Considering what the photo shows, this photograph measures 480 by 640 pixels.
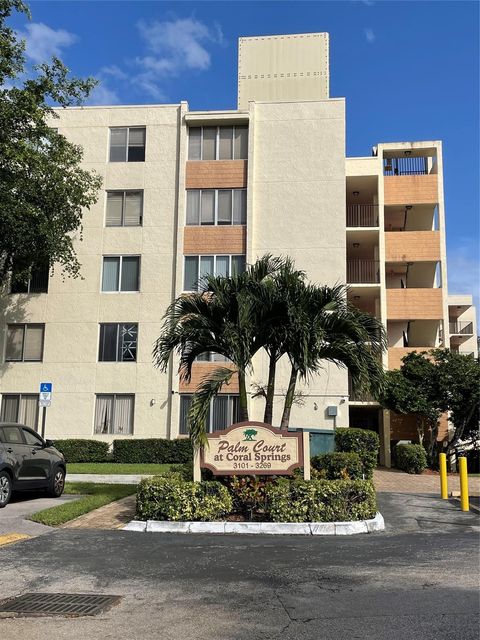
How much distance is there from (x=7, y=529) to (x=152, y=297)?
54.0 feet

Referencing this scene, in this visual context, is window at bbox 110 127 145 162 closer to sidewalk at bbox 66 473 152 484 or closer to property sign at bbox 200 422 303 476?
sidewalk at bbox 66 473 152 484

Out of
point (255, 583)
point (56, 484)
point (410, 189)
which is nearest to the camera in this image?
point (255, 583)

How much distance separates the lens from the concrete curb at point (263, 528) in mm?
9898

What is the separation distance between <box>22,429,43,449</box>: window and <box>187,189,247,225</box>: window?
47.9 feet

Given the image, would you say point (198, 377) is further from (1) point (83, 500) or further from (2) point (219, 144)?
(1) point (83, 500)

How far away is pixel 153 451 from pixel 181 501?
13.9m

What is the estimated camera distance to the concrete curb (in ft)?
32.5

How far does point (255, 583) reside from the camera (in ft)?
22.2

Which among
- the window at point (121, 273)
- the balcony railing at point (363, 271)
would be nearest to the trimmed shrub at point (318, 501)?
the window at point (121, 273)

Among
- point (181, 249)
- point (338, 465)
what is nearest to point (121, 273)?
point (181, 249)

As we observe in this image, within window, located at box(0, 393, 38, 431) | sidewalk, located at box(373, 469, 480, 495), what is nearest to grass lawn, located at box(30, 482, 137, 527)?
sidewalk, located at box(373, 469, 480, 495)

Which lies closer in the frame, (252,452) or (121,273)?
(252,452)

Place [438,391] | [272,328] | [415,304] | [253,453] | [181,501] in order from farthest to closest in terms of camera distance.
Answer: [415,304], [438,391], [272,328], [253,453], [181,501]

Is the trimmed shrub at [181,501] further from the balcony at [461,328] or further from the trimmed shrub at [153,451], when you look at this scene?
the balcony at [461,328]
